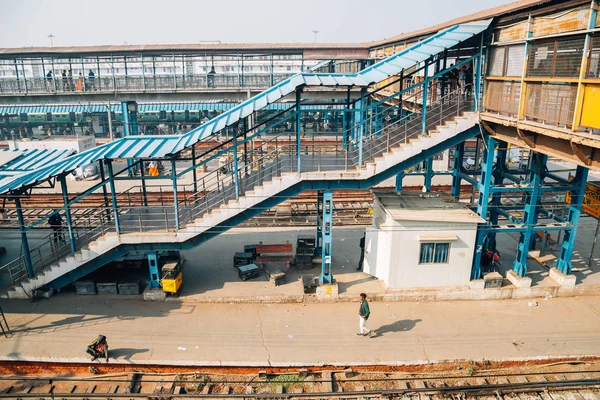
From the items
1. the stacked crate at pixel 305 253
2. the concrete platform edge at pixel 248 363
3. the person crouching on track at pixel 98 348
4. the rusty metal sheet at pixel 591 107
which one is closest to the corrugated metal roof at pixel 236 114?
the rusty metal sheet at pixel 591 107

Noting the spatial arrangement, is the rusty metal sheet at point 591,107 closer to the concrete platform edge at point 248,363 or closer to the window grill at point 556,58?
the window grill at point 556,58

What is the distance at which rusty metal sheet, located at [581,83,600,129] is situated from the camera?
915 cm

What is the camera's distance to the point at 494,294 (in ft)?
46.8

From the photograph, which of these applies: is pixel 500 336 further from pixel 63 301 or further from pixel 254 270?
pixel 63 301

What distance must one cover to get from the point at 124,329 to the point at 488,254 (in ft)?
40.8

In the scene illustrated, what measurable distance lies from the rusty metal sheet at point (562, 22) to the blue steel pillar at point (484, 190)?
356cm

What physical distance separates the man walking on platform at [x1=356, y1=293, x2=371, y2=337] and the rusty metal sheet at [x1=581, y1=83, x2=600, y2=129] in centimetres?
678

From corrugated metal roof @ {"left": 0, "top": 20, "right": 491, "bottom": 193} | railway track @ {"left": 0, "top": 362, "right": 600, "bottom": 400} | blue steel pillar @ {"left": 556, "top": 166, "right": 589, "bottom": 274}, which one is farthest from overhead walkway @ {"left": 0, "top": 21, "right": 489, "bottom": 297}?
railway track @ {"left": 0, "top": 362, "right": 600, "bottom": 400}

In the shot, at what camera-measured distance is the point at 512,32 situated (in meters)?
12.4

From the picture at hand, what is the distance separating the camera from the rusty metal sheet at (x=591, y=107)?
9.15 metres

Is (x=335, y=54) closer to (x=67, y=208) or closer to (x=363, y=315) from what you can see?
(x=67, y=208)

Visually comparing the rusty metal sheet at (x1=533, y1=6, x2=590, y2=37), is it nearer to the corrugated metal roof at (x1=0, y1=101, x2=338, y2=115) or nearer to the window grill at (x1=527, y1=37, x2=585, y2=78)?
the window grill at (x1=527, y1=37, x2=585, y2=78)

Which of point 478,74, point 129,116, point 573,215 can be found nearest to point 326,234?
Result: point 478,74

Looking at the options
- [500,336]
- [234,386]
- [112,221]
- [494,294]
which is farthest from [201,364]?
[494,294]
